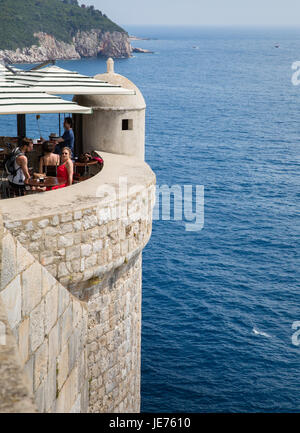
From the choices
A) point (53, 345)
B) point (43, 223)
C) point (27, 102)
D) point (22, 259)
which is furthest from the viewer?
point (27, 102)

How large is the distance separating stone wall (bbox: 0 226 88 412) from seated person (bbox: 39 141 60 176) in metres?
6.03

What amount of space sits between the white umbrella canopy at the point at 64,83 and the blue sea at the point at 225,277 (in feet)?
52.8

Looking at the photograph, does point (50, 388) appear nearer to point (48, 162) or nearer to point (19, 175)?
point (19, 175)

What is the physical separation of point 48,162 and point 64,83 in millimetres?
2585

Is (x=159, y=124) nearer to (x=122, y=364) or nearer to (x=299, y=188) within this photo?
(x=299, y=188)

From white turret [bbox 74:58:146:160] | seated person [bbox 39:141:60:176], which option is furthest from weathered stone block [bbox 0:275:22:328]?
white turret [bbox 74:58:146:160]

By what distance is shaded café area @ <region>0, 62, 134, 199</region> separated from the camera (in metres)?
13.4

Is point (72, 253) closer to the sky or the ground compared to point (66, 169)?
closer to the ground

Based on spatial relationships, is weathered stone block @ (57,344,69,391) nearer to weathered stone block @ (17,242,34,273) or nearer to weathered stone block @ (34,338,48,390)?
weathered stone block @ (34,338,48,390)

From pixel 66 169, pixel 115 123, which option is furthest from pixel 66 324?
pixel 115 123

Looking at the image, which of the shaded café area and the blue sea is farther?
the blue sea

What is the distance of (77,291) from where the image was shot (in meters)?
12.0

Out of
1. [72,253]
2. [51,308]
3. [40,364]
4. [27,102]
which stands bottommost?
[40,364]
